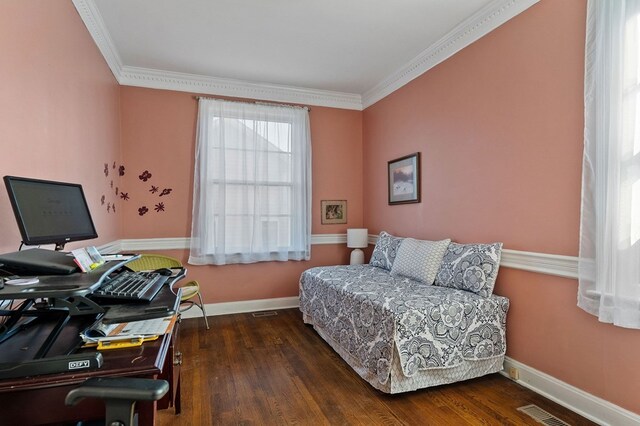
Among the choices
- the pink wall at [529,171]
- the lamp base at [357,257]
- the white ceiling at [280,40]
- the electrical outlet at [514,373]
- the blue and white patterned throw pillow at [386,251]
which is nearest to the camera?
the pink wall at [529,171]

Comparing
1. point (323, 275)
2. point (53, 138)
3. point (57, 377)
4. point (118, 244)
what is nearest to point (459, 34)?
point (323, 275)

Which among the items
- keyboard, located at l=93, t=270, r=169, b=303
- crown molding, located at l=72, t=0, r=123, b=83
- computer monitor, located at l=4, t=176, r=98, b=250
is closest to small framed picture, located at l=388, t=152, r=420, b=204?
keyboard, located at l=93, t=270, r=169, b=303

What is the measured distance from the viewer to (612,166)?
1.82 m

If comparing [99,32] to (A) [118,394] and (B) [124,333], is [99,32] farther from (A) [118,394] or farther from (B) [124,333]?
(A) [118,394]

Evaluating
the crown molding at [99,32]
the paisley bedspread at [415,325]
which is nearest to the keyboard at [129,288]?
the paisley bedspread at [415,325]

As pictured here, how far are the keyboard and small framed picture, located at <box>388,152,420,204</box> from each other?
2.67 metres

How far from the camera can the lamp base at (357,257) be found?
4.20 meters

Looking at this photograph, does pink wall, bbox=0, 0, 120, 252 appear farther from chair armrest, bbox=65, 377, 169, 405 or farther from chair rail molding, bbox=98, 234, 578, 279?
chair armrest, bbox=65, 377, 169, 405

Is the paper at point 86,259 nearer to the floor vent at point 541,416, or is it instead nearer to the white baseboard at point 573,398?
the floor vent at point 541,416

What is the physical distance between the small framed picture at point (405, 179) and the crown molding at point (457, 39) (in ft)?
2.77

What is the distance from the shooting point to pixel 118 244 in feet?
11.5

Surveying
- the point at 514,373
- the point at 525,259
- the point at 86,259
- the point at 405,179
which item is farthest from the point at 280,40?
the point at 514,373

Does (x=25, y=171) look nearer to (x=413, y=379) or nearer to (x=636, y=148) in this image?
(x=413, y=379)

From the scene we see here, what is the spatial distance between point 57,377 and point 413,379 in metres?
1.98
